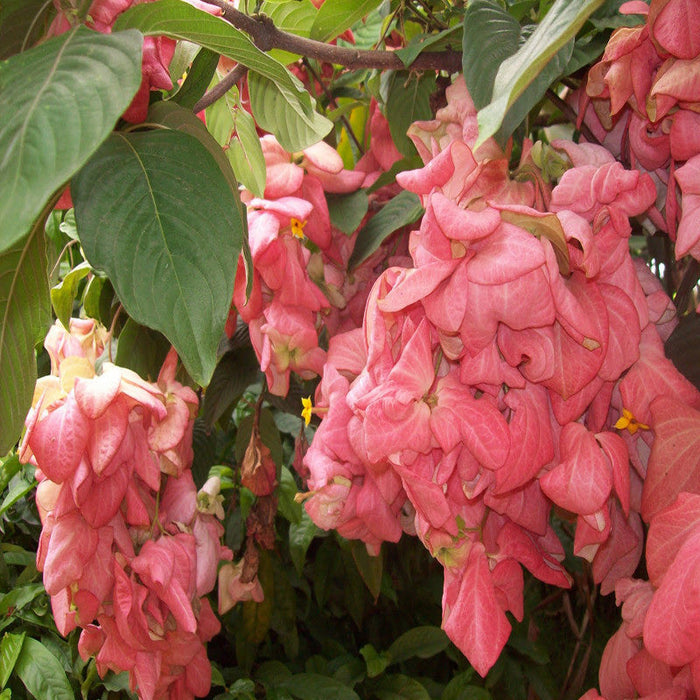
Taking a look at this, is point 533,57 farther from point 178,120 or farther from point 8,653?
point 8,653

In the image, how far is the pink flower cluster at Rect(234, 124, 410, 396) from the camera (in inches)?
26.2

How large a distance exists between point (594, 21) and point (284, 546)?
85 cm

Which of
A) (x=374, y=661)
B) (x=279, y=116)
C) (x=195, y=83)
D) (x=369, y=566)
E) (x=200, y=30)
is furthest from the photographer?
(x=374, y=661)

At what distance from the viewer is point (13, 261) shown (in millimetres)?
491

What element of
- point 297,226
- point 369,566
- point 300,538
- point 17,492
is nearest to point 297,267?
point 297,226

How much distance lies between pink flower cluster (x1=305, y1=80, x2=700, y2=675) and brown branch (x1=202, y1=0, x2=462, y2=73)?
18 cm

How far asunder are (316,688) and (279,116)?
74 cm

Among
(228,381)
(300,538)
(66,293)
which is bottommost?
(300,538)

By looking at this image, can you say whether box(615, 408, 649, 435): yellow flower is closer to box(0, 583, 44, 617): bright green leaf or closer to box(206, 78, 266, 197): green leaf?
box(206, 78, 266, 197): green leaf

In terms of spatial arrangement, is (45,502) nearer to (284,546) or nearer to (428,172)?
(428,172)

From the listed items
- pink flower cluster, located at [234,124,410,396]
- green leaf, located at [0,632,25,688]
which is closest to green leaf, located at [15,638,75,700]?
green leaf, located at [0,632,25,688]

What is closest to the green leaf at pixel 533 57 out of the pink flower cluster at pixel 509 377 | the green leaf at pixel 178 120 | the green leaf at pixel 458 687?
the pink flower cluster at pixel 509 377

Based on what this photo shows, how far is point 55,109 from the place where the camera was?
1.09ft

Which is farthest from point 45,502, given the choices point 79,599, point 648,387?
point 648,387
